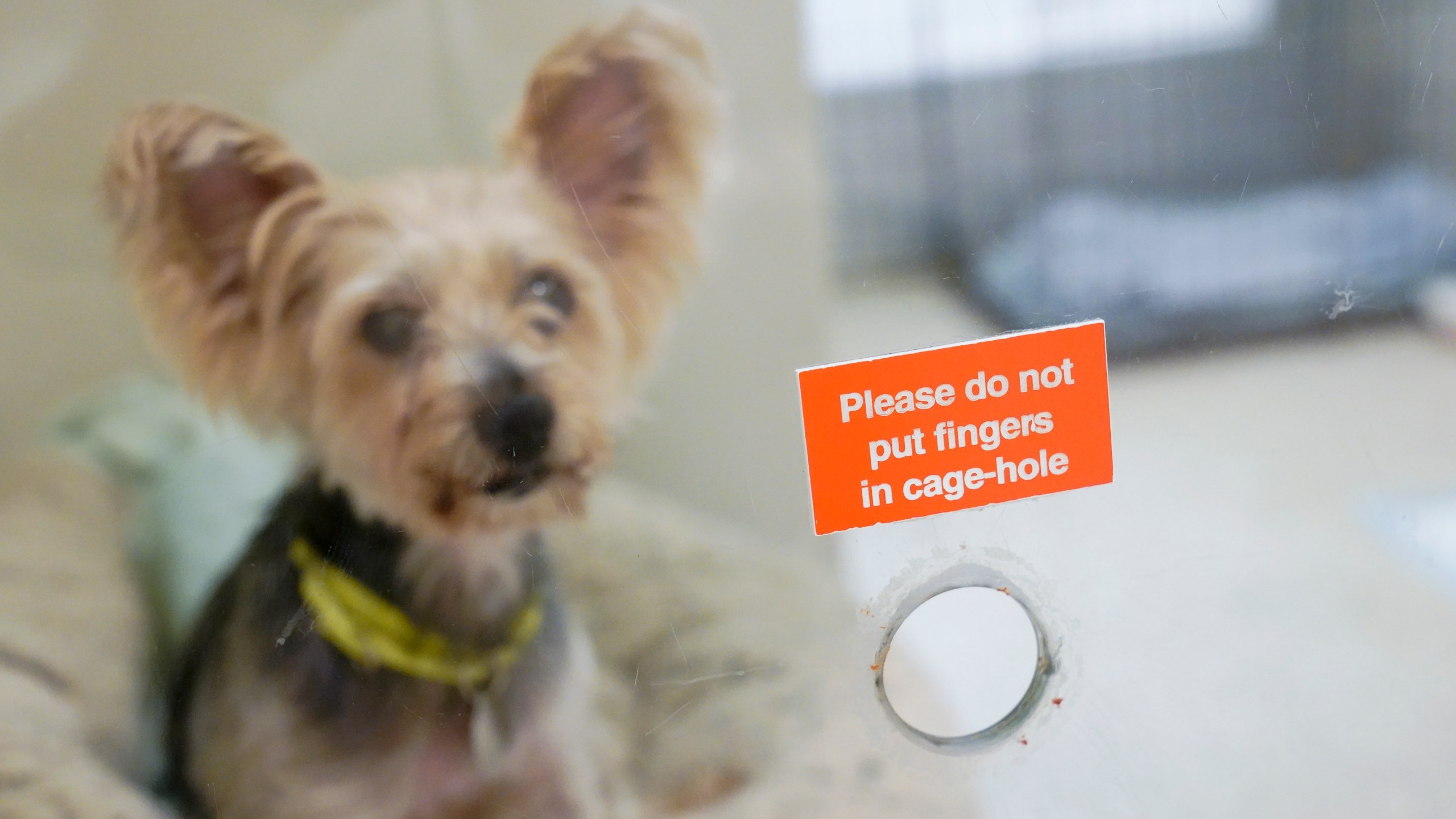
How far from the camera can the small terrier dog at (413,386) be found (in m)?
0.44

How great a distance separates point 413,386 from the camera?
1.45 feet

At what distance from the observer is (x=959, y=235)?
509 mm

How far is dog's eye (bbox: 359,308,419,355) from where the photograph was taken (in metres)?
0.44

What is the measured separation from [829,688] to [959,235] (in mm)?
244

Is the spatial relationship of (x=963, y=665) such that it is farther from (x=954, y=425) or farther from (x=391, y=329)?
(x=391, y=329)

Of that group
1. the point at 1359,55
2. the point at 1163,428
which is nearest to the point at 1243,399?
the point at 1163,428

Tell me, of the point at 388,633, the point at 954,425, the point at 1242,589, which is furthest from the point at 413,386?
the point at 1242,589

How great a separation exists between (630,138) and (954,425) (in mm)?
211

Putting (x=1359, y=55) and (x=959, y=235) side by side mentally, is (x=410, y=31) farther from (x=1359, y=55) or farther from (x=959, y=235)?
(x=1359, y=55)

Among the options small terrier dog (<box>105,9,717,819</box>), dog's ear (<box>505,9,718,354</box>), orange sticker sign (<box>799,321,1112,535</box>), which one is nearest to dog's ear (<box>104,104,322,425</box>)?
small terrier dog (<box>105,9,717,819</box>)

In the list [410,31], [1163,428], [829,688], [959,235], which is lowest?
[829,688]

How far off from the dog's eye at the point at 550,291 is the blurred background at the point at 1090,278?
59 mm

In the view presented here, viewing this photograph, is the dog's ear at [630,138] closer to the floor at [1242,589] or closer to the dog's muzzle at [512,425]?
the dog's muzzle at [512,425]

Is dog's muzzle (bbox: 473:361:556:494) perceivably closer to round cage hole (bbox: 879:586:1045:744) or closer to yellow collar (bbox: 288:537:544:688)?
yellow collar (bbox: 288:537:544:688)
